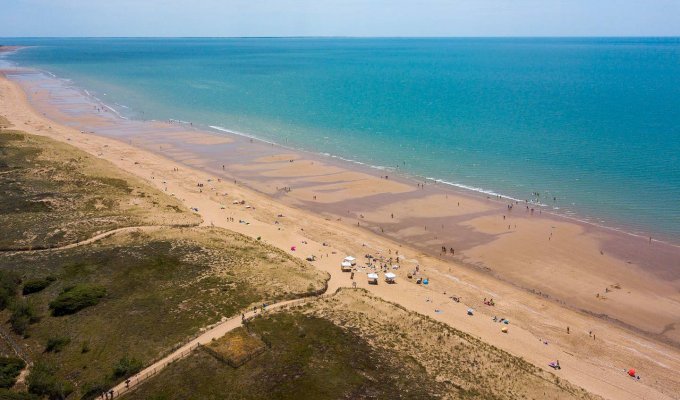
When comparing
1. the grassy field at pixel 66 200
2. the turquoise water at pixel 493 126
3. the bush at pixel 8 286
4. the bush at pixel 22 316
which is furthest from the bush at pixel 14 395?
the turquoise water at pixel 493 126

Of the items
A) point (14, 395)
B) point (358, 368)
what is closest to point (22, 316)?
point (14, 395)

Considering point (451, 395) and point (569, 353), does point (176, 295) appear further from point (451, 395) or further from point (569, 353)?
point (569, 353)

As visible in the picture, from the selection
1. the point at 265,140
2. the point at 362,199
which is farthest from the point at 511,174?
the point at 265,140

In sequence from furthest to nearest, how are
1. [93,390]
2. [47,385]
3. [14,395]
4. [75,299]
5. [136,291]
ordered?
[136,291], [75,299], [93,390], [47,385], [14,395]

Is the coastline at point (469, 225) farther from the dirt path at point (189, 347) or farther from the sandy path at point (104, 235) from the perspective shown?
the dirt path at point (189, 347)

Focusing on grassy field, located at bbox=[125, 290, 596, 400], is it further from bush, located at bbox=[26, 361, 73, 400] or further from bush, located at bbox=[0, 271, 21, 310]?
bush, located at bbox=[0, 271, 21, 310]

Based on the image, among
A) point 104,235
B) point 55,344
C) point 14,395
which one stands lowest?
point 55,344

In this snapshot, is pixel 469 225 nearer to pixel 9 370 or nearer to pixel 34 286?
pixel 34 286
